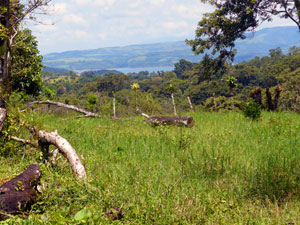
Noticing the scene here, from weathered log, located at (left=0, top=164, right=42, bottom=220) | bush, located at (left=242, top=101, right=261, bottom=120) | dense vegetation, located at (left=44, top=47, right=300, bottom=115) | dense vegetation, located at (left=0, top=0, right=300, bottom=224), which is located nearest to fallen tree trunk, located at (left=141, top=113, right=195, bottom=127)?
dense vegetation, located at (left=0, top=0, right=300, bottom=224)

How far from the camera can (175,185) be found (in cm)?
487

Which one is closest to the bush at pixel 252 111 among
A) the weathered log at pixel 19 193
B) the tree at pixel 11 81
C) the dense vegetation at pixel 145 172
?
the dense vegetation at pixel 145 172

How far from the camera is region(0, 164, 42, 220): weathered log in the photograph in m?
3.87

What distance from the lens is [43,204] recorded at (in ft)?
14.0

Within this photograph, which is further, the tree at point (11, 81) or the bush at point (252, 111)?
the bush at point (252, 111)

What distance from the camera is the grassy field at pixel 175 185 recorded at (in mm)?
3871

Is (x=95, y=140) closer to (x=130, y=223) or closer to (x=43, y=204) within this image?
(x=43, y=204)

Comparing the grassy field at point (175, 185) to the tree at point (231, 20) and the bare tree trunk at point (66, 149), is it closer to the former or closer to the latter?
the bare tree trunk at point (66, 149)

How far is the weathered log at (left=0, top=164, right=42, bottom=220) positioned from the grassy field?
0.56ft

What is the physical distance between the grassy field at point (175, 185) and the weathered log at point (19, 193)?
172mm

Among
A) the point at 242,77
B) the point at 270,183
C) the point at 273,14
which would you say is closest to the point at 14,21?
the point at 270,183

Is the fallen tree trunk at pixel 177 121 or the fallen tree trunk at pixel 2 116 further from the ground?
the fallen tree trunk at pixel 2 116

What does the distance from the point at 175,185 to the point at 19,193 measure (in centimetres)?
238

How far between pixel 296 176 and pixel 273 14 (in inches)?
382
